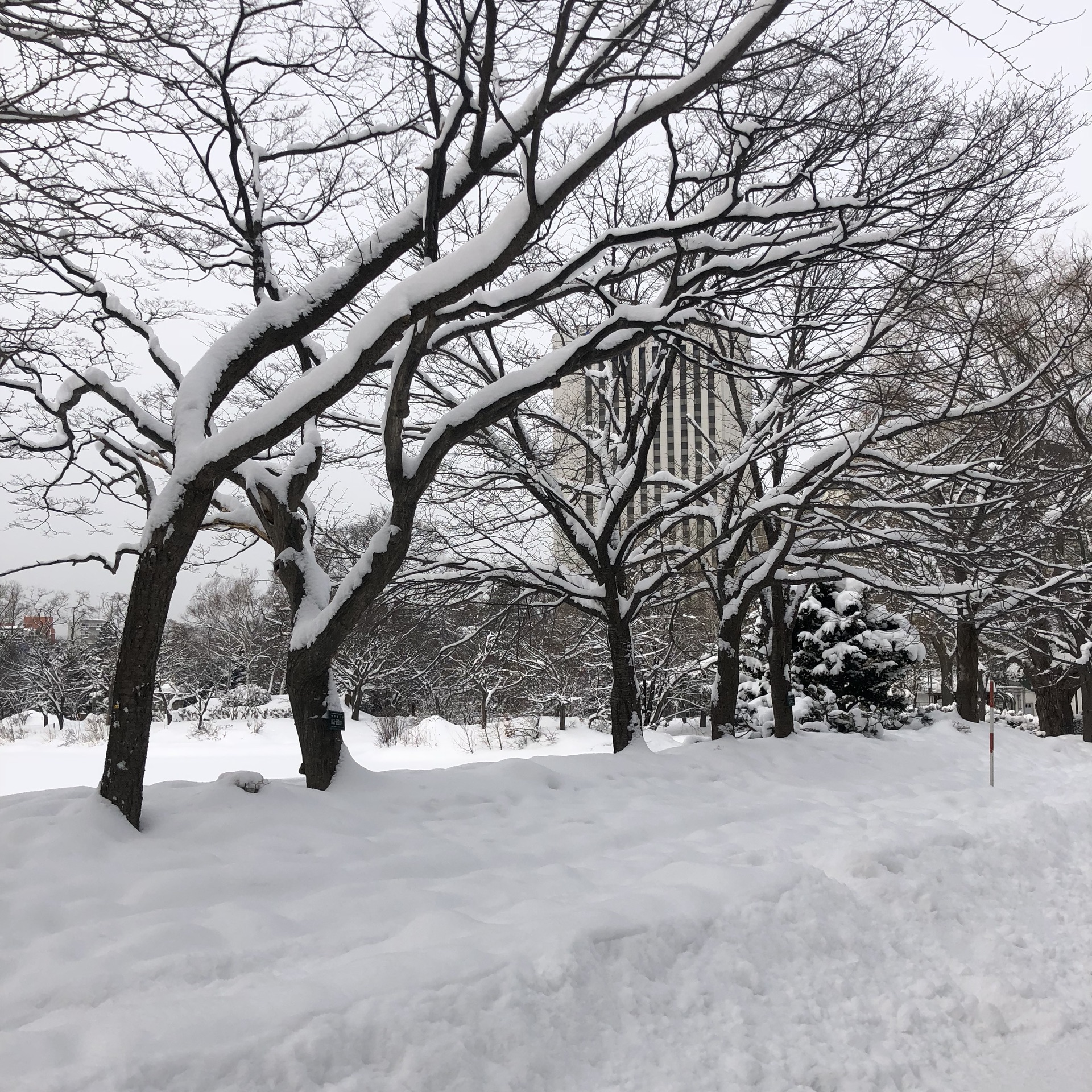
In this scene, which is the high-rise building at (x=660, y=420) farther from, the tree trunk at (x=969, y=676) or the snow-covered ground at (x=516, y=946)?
the tree trunk at (x=969, y=676)

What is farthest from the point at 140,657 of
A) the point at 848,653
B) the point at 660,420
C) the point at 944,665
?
the point at 944,665

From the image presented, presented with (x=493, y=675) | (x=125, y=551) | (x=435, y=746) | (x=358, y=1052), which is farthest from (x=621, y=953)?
(x=493, y=675)

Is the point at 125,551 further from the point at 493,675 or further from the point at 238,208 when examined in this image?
the point at 493,675

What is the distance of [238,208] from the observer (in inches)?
303

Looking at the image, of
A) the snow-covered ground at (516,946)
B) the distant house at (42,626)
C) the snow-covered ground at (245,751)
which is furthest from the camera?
the distant house at (42,626)

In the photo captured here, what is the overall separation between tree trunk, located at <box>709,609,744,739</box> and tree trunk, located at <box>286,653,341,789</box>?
5.64m

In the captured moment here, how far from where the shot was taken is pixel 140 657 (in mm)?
5133

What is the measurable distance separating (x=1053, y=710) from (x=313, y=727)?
22.3 m

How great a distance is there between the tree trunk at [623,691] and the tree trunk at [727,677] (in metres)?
1.56

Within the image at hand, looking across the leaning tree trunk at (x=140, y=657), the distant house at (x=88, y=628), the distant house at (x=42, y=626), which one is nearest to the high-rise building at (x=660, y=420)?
the leaning tree trunk at (x=140, y=657)

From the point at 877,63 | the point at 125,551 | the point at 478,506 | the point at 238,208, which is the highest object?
the point at 877,63

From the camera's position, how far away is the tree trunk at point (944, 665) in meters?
27.4

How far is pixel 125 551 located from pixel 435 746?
13.2 m

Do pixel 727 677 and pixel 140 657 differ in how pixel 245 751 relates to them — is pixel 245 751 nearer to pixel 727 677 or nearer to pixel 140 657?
pixel 727 677
